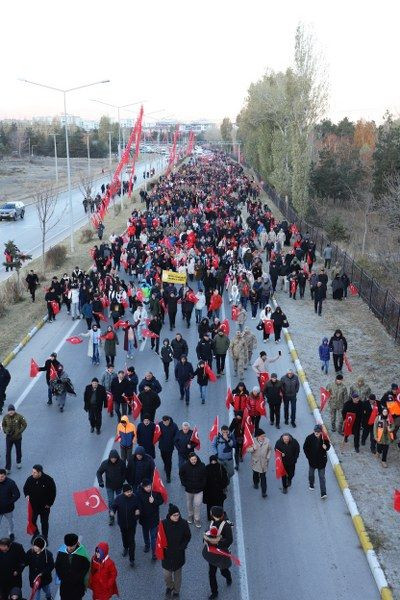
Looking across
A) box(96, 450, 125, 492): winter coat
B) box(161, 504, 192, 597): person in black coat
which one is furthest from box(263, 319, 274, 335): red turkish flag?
box(161, 504, 192, 597): person in black coat

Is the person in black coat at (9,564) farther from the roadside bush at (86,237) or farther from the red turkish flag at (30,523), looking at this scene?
the roadside bush at (86,237)

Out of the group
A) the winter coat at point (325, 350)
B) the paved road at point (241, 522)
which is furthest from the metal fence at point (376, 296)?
the paved road at point (241, 522)

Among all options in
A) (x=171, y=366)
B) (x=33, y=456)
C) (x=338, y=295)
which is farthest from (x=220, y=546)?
(x=338, y=295)

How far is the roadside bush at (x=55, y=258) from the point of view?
93.5ft

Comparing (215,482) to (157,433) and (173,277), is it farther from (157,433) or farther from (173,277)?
(173,277)

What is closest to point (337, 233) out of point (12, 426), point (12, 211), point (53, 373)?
point (12, 211)

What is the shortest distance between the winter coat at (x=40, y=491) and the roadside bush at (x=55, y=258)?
2092 cm

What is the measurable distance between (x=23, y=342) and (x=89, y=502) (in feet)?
31.3

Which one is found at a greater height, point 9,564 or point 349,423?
point 9,564

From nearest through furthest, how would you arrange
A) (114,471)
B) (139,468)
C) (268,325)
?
1. (114,471)
2. (139,468)
3. (268,325)

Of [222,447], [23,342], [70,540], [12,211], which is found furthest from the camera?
[12,211]

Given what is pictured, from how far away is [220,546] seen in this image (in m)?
7.25

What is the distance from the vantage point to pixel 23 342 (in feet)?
58.9

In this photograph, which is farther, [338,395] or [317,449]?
[338,395]
